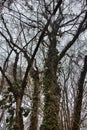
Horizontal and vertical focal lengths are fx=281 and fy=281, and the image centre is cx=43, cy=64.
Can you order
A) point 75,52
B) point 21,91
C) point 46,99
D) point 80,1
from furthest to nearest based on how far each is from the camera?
1. point 75,52
2. point 46,99
3. point 80,1
4. point 21,91

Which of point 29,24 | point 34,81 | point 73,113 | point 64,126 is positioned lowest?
point 64,126

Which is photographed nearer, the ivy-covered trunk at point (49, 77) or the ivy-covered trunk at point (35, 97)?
the ivy-covered trunk at point (49, 77)

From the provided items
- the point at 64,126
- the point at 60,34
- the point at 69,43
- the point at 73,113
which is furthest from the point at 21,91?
the point at 60,34

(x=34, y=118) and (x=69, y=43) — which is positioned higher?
(x=69, y=43)

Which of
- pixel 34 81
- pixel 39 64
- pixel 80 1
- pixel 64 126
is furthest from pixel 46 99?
pixel 64 126

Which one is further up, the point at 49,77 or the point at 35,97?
the point at 49,77

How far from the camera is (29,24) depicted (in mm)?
10953

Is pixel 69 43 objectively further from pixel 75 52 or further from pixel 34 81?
pixel 34 81

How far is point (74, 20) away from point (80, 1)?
1231 mm

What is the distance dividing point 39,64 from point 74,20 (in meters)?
2.57

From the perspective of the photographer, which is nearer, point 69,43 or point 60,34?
point 69,43

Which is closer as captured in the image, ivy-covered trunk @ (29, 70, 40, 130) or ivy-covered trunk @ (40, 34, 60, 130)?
ivy-covered trunk @ (40, 34, 60, 130)

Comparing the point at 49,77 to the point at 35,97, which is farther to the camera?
the point at 35,97

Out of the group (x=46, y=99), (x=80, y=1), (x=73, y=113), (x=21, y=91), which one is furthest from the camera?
(x=46, y=99)
